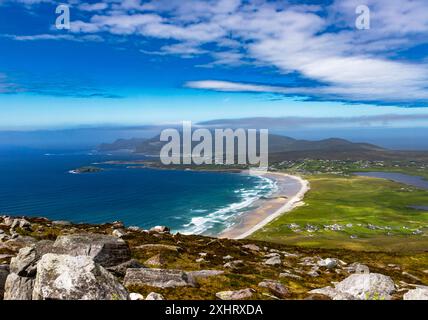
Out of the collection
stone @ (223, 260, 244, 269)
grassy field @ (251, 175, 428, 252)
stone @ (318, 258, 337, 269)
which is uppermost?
stone @ (223, 260, 244, 269)

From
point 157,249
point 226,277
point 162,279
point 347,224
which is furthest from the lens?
point 347,224

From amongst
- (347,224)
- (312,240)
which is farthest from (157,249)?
(347,224)

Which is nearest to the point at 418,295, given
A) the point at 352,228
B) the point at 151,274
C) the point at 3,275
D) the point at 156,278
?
the point at 156,278

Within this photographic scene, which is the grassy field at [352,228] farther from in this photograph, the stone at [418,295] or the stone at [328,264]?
the stone at [418,295]

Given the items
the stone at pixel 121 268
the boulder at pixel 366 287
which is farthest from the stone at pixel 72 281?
the boulder at pixel 366 287

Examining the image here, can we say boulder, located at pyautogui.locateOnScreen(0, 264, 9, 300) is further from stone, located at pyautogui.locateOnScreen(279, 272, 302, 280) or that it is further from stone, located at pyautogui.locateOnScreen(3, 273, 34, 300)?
stone, located at pyautogui.locateOnScreen(279, 272, 302, 280)

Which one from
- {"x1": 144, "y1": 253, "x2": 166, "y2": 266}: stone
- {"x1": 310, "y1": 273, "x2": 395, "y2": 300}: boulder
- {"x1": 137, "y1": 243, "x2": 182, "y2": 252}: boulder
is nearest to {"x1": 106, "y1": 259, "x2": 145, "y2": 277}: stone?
{"x1": 144, "y1": 253, "x2": 166, "y2": 266}: stone
